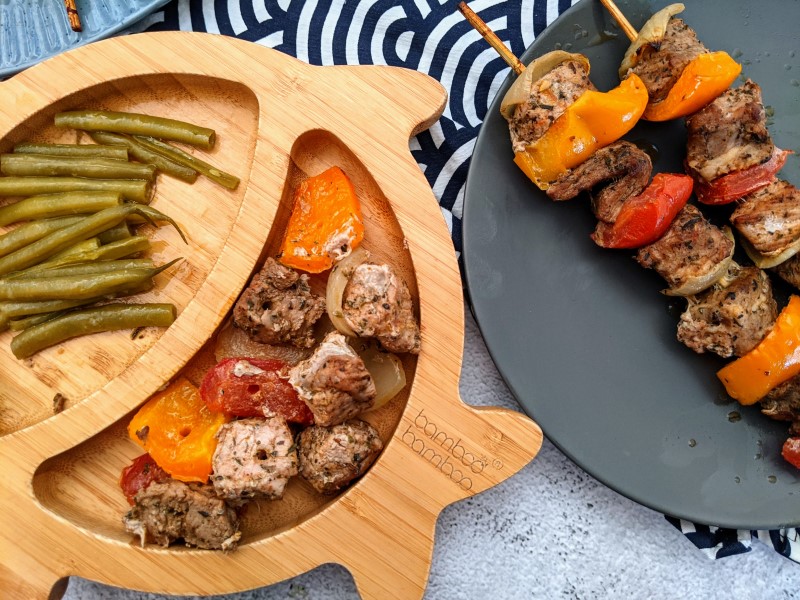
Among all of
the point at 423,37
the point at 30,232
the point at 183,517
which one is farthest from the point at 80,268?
the point at 423,37

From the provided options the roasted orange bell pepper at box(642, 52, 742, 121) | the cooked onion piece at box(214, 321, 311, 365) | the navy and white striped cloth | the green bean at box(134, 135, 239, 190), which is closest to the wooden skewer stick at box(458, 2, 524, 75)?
the navy and white striped cloth

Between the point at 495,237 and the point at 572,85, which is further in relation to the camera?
the point at 495,237

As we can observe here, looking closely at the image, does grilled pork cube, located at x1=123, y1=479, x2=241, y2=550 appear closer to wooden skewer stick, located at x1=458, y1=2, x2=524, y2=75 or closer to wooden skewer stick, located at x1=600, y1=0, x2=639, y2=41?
wooden skewer stick, located at x1=458, y1=2, x2=524, y2=75

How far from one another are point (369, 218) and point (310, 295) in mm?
589

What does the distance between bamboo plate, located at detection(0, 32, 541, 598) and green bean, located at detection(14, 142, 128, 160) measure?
0.38 feet

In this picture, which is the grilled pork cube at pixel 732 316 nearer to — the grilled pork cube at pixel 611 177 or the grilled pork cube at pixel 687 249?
the grilled pork cube at pixel 687 249

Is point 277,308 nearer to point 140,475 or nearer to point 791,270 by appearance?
point 140,475

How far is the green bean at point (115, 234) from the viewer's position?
3.60 meters

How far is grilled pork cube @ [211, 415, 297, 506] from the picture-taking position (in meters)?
3.31

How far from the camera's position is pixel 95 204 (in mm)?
3529

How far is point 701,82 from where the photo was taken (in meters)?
3.27

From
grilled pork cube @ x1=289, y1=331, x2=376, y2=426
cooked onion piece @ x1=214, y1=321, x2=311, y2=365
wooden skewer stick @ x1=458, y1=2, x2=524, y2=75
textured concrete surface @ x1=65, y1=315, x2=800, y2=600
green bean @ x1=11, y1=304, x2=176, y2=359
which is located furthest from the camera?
textured concrete surface @ x1=65, y1=315, x2=800, y2=600

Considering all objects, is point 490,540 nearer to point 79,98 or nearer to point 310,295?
point 310,295

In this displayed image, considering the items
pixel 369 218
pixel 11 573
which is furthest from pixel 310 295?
pixel 11 573
